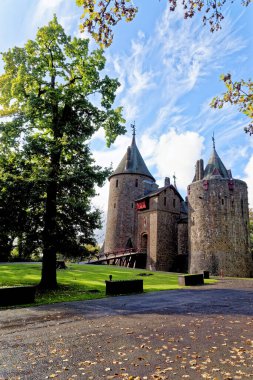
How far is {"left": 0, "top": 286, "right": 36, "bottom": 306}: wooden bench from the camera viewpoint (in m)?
11.1

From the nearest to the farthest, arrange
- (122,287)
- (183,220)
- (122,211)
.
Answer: (122,287), (183,220), (122,211)

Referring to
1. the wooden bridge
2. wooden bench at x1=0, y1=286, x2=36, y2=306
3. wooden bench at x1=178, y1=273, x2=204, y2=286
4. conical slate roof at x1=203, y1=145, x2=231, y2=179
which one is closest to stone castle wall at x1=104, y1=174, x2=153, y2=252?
the wooden bridge

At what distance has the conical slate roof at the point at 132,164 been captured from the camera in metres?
46.3

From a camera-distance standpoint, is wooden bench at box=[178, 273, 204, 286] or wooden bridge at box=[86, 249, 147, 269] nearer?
wooden bench at box=[178, 273, 204, 286]

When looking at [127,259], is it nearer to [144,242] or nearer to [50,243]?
[144,242]

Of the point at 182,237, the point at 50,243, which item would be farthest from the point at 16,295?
the point at 182,237

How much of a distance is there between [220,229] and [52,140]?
22693 millimetres

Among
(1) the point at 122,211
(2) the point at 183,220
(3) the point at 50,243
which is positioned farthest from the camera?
(1) the point at 122,211

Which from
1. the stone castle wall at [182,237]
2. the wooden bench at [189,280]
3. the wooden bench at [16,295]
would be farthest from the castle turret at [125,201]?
the wooden bench at [16,295]

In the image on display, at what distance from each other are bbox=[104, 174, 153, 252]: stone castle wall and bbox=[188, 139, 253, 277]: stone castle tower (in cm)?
1210

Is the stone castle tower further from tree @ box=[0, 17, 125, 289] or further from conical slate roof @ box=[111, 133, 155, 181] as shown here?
tree @ box=[0, 17, 125, 289]

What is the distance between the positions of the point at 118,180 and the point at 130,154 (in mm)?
5438

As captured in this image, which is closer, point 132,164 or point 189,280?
point 189,280

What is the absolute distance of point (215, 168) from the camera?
37.0 m
